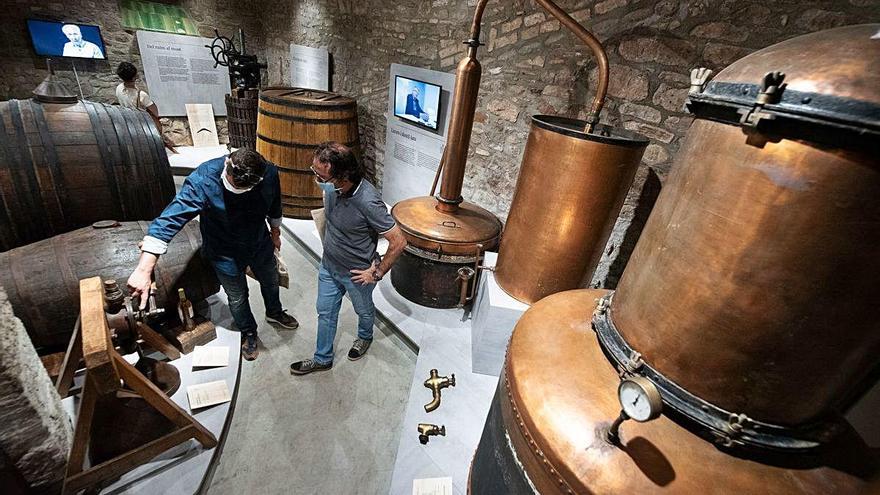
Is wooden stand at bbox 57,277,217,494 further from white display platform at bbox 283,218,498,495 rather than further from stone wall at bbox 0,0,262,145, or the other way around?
stone wall at bbox 0,0,262,145

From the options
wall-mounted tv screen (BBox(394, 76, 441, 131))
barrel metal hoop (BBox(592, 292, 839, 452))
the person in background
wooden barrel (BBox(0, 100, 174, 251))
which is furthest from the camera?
the person in background

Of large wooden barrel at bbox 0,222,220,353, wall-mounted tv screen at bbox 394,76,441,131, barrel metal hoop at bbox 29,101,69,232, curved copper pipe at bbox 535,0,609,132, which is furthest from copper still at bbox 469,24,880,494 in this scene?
barrel metal hoop at bbox 29,101,69,232

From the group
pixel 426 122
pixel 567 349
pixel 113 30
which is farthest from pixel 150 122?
pixel 113 30

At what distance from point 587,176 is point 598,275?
1410 millimetres

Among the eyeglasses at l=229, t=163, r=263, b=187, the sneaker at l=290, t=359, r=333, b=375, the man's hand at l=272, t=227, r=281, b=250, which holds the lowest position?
the sneaker at l=290, t=359, r=333, b=375

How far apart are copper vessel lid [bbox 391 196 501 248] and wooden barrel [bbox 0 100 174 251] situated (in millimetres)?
2257

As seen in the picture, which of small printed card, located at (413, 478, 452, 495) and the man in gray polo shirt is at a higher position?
the man in gray polo shirt

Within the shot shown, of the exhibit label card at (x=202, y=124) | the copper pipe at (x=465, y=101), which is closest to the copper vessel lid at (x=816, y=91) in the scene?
the copper pipe at (x=465, y=101)

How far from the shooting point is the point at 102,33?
21.1 feet

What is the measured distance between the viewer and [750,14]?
2168mm

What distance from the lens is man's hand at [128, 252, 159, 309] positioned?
2.22m

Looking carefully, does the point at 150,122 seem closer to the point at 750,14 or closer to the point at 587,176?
the point at 587,176

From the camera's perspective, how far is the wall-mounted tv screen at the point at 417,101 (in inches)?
170

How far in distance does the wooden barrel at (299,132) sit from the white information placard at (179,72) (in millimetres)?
3935
